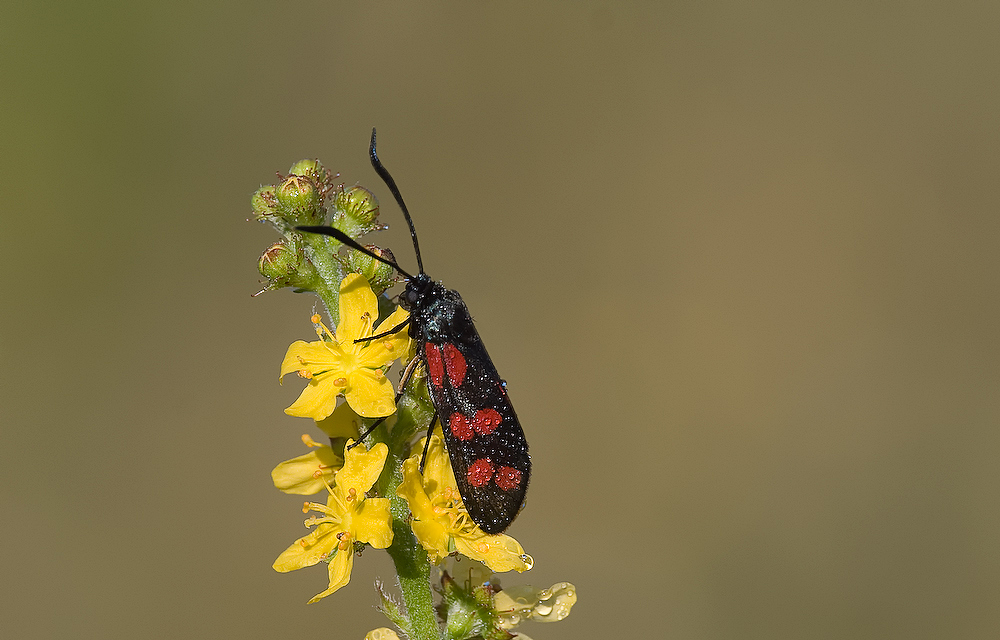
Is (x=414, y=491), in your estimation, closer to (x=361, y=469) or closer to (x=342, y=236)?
(x=361, y=469)

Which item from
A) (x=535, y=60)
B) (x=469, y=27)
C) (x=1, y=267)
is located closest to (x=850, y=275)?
(x=535, y=60)

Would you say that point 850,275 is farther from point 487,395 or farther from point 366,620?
point 487,395

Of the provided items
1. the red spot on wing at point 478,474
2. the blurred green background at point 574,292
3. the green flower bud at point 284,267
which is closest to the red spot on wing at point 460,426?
the red spot on wing at point 478,474

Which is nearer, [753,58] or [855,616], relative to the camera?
[855,616]

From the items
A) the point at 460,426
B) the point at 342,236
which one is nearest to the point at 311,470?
the point at 460,426

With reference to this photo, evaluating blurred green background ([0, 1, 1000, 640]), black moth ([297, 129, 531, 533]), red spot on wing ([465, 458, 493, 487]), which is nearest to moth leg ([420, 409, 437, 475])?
black moth ([297, 129, 531, 533])

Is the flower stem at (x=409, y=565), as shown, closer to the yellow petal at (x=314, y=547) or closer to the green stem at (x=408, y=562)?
the green stem at (x=408, y=562)

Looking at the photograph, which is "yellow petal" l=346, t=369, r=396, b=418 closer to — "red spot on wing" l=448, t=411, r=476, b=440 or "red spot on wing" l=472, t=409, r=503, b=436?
"red spot on wing" l=448, t=411, r=476, b=440

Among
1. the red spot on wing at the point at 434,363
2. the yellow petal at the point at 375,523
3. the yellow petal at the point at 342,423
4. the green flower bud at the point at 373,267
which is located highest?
the green flower bud at the point at 373,267
